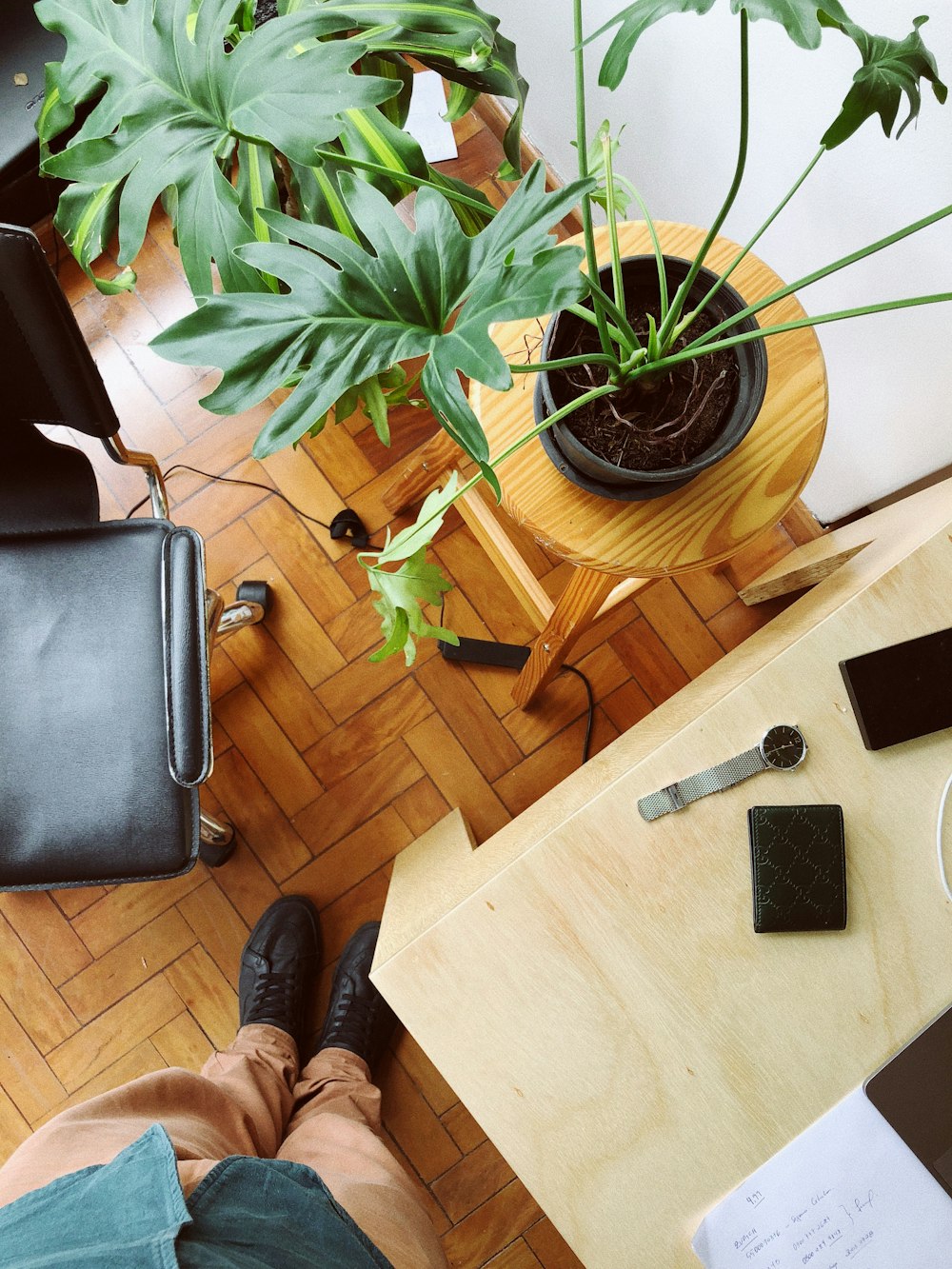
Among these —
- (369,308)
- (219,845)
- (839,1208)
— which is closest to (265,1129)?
(219,845)

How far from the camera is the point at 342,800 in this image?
168cm

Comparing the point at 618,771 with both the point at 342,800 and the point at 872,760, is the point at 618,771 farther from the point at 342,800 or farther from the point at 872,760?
the point at 342,800

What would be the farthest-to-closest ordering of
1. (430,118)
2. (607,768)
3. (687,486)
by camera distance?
(430,118) < (607,768) < (687,486)

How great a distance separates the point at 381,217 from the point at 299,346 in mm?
112

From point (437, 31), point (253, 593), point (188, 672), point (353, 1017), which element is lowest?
point (353, 1017)

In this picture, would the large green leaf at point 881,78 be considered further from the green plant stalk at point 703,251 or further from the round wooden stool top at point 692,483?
the round wooden stool top at point 692,483

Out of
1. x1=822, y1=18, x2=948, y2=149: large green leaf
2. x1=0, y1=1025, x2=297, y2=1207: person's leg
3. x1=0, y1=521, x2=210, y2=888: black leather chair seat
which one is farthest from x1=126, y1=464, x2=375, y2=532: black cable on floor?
x1=822, y1=18, x2=948, y2=149: large green leaf

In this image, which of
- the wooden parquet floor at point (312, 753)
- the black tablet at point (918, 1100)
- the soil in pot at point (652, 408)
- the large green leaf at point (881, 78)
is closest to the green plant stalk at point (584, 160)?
the soil in pot at point (652, 408)

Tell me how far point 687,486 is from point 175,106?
63 cm

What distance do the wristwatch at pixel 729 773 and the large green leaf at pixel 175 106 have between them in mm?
655

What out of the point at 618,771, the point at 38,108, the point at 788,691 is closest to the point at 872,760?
the point at 788,691

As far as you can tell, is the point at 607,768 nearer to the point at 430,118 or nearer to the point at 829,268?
the point at 829,268

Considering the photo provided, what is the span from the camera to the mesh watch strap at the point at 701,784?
923 mm

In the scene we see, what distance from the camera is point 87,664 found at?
1.23m
